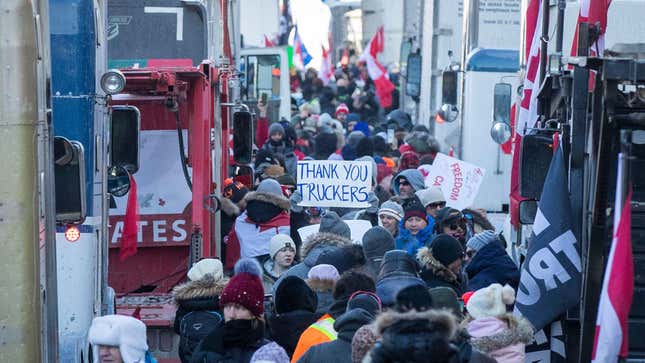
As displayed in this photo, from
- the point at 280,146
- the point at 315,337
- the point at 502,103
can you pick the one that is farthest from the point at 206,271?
the point at 280,146

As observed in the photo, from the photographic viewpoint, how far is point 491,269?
963cm

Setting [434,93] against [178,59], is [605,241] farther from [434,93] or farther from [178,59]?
[434,93]

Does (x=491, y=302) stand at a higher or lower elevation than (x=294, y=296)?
higher

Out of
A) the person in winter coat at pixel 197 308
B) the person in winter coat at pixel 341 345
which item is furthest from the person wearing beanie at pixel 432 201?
the person in winter coat at pixel 341 345

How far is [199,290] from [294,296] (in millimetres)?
794

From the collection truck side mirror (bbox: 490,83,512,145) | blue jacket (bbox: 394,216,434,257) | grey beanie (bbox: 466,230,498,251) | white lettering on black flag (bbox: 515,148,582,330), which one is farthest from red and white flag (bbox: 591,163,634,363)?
truck side mirror (bbox: 490,83,512,145)

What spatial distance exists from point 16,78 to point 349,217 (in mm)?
8217

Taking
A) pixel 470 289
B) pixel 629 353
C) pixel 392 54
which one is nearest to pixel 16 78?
pixel 629 353

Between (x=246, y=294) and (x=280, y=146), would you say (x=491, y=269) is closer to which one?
(x=246, y=294)

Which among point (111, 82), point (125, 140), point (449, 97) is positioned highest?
point (111, 82)

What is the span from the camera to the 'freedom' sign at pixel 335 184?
13195mm

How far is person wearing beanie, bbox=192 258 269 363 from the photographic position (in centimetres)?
674

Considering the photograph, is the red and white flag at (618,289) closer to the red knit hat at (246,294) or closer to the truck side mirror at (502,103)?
the red knit hat at (246,294)

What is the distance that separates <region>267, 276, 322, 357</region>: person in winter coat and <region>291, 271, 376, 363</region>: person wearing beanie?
0.73ft
